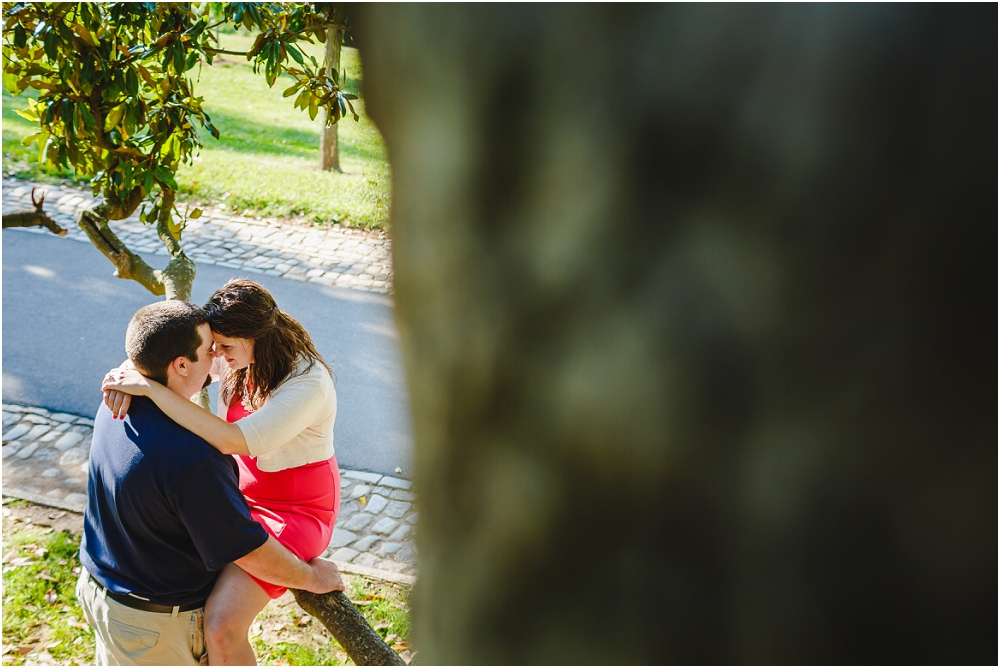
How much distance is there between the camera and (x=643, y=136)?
271 mm

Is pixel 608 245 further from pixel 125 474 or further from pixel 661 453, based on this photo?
pixel 125 474

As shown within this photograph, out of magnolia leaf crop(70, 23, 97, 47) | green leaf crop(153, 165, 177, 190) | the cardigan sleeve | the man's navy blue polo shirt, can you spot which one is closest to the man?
the man's navy blue polo shirt

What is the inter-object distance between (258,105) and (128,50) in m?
18.7

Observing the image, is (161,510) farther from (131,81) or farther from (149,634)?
(131,81)

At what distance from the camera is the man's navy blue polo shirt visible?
8.87ft

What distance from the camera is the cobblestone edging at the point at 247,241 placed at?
10914 millimetres

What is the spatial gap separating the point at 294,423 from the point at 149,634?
0.93 metres

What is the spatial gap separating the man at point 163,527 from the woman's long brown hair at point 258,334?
0.15m

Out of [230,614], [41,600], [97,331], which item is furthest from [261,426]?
[97,331]

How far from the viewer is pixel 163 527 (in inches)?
110

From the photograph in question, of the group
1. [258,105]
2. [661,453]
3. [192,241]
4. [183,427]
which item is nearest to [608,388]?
[661,453]

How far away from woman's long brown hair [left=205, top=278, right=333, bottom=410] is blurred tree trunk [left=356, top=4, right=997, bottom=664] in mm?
3048

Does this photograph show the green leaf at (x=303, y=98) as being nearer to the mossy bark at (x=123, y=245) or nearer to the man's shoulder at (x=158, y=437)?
the mossy bark at (x=123, y=245)

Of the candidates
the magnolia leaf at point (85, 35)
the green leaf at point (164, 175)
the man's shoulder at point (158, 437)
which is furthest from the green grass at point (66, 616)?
the magnolia leaf at point (85, 35)
